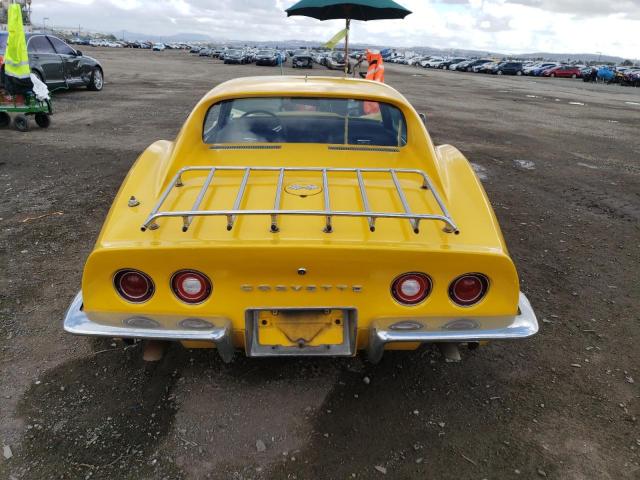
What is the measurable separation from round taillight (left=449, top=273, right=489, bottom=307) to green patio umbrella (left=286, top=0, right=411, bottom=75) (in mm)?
7252

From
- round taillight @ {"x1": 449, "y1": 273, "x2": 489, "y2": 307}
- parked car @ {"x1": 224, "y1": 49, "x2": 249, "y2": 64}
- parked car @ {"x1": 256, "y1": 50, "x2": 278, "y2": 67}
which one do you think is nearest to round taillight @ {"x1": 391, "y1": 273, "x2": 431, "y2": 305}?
round taillight @ {"x1": 449, "y1": 273, "x2": 489, "y2": 307}

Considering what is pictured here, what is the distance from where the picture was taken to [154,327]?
2225 millimetres

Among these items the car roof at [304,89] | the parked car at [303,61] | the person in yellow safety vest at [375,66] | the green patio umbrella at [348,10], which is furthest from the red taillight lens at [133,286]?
the parked car at [303,61]

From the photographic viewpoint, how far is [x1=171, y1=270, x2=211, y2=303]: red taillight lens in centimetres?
214

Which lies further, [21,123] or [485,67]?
[485,67]

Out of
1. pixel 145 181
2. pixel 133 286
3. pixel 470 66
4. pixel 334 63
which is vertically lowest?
pixel 470 66

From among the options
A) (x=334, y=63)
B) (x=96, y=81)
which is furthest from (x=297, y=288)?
(x=334, y=63)

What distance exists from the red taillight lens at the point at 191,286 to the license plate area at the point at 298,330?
0.83ft

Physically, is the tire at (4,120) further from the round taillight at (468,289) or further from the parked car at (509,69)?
the parked car at (509,69)

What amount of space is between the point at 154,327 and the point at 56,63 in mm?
12901

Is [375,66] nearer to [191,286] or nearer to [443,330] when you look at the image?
[443,330]

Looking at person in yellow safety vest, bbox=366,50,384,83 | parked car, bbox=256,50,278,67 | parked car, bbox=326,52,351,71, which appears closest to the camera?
person in yellow safety vest, bbox=366,50,384,83

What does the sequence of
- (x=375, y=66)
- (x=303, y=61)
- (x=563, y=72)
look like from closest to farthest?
(x=375, y=66)
(x=303, y=61)
(x=563, y=72)

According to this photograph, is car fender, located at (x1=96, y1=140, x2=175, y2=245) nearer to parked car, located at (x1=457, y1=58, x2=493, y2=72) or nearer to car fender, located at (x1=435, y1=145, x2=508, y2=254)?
car fender, located at (x1=435, y1=145, x2=508, y2=254)
